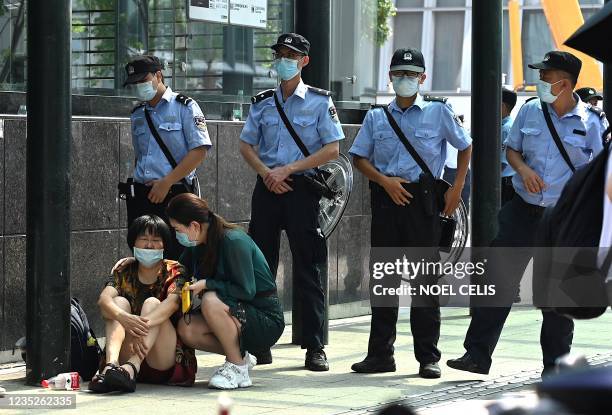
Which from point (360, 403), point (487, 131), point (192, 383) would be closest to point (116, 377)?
point (192, 383)

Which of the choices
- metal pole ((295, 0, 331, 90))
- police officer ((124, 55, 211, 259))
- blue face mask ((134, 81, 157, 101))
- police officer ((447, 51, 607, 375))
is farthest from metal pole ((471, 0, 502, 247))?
blue face mask ((134, 81, 157, 101))

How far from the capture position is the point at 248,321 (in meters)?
8.08

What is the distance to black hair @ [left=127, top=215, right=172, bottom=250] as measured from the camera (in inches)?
318

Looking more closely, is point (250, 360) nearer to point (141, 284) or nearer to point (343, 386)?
point (343, 386)

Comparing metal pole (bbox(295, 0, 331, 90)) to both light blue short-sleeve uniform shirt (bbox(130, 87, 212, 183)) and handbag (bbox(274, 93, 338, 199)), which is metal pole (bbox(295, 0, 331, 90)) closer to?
handbag (bbox(274, 93, 338, 199))

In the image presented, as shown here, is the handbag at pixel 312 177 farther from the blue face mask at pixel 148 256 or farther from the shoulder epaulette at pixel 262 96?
the blue face mask at pixel 148 256

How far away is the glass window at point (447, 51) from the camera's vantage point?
5328 cm

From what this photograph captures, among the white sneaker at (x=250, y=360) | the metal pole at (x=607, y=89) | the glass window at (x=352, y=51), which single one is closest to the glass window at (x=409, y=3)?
the glass window at (x=352, y=51)

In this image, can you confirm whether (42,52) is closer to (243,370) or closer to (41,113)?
(41,113)

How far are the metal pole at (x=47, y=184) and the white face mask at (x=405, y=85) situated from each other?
2048 millimetres

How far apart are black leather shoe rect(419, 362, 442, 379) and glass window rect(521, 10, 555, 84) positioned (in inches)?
1732

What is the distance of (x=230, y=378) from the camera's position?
7875 millimetres

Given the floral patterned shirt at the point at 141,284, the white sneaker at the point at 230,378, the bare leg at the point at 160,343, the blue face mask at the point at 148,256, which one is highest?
the blue face mask at the point at 148,256

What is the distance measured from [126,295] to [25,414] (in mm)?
1322
